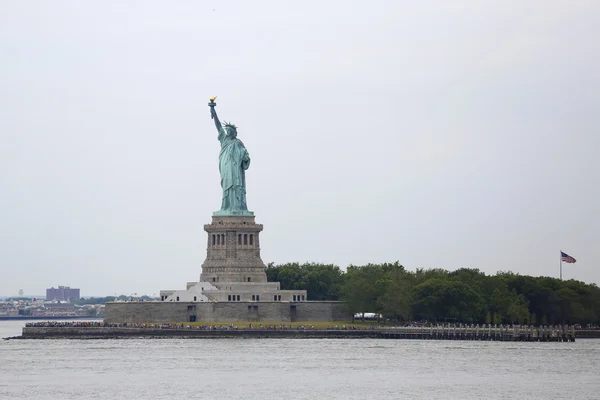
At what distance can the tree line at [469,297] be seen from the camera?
5664 inches

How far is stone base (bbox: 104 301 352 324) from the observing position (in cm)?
14575

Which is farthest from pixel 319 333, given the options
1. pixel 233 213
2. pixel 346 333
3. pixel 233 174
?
pixel 233 174

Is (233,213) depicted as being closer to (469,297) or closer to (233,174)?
(233,174)

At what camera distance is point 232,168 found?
153 meters

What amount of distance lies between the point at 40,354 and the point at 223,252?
33.6 metres

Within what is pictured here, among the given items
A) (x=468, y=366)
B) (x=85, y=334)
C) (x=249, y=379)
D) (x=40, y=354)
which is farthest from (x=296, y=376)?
(x=85, y=334)

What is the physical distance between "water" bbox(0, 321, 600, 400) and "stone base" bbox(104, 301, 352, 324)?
32.8ft

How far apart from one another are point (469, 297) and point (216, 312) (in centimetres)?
2440

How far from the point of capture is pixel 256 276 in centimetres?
15150

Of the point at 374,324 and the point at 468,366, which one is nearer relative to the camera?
the point at 468,366

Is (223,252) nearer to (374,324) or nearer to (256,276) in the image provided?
(256,276)

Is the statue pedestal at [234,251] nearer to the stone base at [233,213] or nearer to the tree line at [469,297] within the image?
the stone base at [233,213]

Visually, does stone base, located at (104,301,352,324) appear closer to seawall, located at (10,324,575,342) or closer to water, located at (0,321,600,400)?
seawall, located at (10,324,575,342)

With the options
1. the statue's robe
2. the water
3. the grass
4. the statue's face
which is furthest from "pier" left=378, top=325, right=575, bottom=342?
the statue's face
